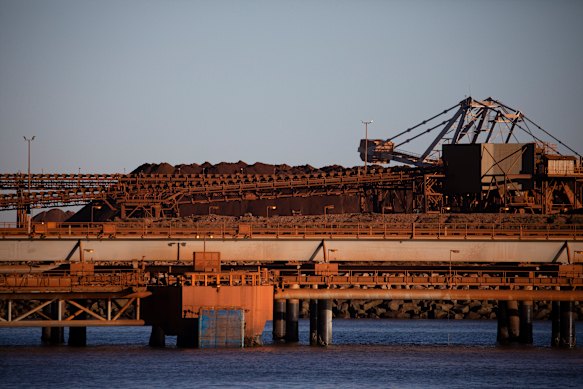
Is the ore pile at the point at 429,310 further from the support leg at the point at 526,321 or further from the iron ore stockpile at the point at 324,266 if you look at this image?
the support leg at the point at 526,321

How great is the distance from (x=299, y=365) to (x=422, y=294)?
14.2 metres

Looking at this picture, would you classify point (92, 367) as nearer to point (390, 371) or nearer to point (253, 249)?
point (390, 371)

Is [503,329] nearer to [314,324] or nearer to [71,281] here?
[314,324]

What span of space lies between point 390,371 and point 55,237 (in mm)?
36995

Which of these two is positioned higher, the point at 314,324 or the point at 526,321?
the point at 526,321

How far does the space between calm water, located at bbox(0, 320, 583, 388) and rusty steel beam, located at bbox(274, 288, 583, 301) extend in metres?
Answer: 4.01

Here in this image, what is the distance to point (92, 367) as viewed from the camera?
3177 inches

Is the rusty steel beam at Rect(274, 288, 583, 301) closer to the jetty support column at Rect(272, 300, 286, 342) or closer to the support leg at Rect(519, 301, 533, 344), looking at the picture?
the support leg at Rect(519, 301, 533, 344)

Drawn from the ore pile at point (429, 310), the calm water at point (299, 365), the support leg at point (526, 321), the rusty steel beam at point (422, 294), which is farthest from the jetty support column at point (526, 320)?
the ore pile at point (429, 310)

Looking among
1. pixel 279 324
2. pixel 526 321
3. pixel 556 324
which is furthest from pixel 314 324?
pixel 556 324

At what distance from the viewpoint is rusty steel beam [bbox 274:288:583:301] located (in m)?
93.0

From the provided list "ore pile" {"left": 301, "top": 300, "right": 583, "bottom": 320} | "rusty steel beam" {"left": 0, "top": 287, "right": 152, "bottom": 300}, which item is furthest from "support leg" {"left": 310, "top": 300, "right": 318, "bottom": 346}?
"ore pile" {"left": 301, "top": 300, "right": 583, "bottom": 320}

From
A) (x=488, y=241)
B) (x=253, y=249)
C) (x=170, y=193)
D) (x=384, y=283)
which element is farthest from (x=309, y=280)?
(x=170, y=193)

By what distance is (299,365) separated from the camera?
83.1 m
